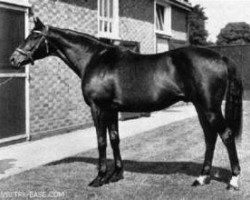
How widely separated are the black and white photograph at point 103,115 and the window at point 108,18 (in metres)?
0.41

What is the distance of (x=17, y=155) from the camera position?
7.73 metres

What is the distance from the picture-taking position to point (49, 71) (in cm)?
973

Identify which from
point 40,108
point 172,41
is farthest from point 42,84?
point 172,41

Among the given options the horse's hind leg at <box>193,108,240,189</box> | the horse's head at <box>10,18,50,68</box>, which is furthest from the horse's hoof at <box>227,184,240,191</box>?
the horse's head at <box>10,18,50,68</box>

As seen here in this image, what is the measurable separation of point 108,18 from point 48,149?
5.54 m

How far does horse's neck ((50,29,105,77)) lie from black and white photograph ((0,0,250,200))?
0.05ft

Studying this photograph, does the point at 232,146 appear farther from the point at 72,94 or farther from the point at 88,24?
the point at 88,24

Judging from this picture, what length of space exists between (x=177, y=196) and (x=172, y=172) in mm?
1170

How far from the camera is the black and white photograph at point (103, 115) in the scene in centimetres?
539

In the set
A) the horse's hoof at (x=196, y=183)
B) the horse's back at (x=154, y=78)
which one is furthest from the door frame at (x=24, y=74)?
the horse's hoof at (x=196, y=183)

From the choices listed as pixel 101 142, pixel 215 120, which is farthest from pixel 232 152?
pixel 101 142

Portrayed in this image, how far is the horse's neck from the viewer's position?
5973 mm

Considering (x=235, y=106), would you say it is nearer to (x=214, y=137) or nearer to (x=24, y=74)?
(x=214, y=137)

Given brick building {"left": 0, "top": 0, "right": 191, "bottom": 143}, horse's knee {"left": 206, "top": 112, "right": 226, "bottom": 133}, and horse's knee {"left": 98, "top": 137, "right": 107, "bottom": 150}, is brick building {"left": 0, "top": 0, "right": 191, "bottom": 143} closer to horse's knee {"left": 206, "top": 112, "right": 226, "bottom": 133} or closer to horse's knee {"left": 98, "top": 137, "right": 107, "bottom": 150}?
horse's knee {"left": 98, "top": 137, "right": 107, "bottom": 150}
